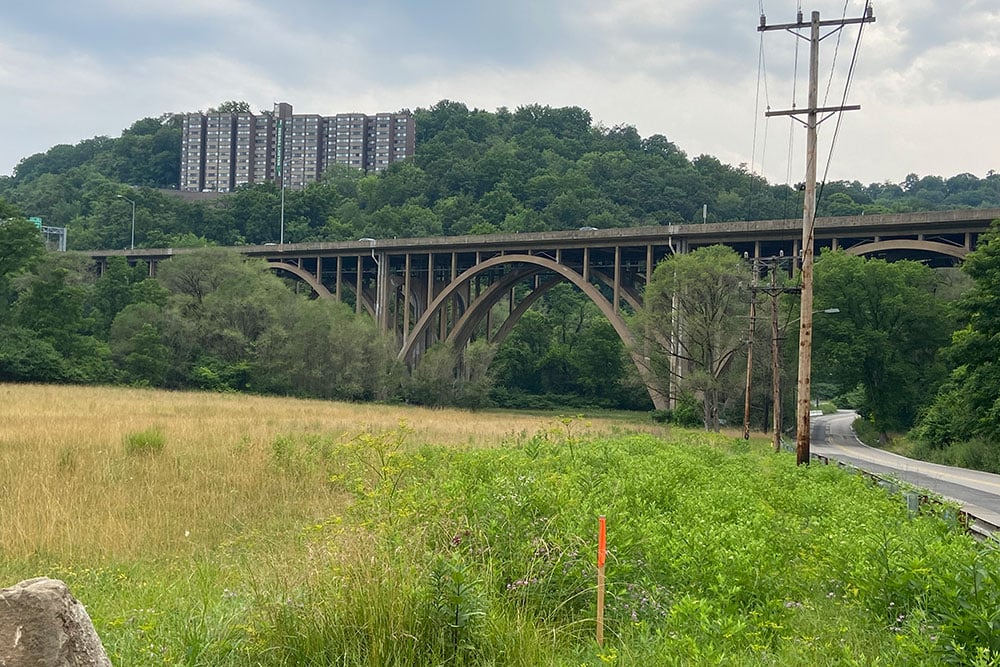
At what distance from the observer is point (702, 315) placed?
1789 inches

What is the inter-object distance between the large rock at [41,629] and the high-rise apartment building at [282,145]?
548 ft

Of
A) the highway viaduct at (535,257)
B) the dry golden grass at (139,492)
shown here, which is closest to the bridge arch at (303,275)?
the highway viaduct at (535,257)

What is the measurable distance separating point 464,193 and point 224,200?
1209 inches

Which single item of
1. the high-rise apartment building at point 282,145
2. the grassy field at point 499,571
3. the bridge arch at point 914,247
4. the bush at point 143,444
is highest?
the high-rise apartment building at point 282,145

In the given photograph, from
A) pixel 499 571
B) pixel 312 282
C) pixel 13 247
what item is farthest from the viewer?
pixel 312 282

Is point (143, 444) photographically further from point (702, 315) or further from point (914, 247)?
point (914, 247)

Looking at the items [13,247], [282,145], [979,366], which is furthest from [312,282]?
[282,145]

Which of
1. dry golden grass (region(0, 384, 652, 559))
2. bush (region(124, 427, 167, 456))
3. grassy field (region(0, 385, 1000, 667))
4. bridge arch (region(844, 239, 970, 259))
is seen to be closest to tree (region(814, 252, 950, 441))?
bridge arch (region(844, 239, 970, 259))

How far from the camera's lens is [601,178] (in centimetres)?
8238

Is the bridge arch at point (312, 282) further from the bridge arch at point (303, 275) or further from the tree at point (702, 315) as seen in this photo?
the tree at point (702, 315)

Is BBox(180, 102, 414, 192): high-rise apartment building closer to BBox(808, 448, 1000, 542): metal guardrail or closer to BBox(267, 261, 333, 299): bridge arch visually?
BBox(267, 261, 333, 299): bridge arch

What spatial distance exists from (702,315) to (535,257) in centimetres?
1251

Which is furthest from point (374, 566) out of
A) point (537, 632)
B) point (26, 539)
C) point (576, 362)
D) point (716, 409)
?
point (576, 362)

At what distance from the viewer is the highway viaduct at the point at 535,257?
140 ft
